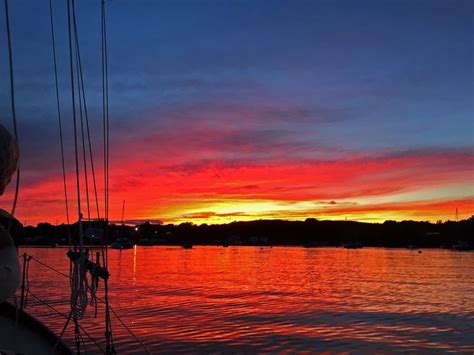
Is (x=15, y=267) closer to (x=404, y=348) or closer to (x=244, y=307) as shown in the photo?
(x=404, y=348)

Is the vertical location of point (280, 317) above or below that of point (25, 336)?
below

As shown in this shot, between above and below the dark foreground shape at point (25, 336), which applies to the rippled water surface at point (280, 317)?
below

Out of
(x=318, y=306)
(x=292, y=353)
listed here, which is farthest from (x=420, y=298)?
(x=292, y=353)

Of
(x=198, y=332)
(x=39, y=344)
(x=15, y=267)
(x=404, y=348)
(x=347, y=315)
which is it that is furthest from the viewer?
(x=347, y=315)

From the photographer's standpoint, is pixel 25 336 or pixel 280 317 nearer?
pixel 25 336

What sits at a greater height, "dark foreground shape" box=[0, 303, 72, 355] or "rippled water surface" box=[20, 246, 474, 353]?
"dark foreground shape" box=[0, 303, 72, 355]

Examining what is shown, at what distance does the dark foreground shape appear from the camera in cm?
743

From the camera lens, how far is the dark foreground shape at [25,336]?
24.4 feet

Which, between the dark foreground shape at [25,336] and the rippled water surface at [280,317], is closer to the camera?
the dark foreground shape at [25,336]

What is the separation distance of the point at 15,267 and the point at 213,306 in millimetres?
32397

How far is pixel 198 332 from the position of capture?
81.4ft

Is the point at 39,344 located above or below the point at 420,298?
above

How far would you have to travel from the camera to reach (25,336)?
7758mm

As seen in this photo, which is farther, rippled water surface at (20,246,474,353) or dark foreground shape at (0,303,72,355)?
rippled water surface at (20,246,474,353)
